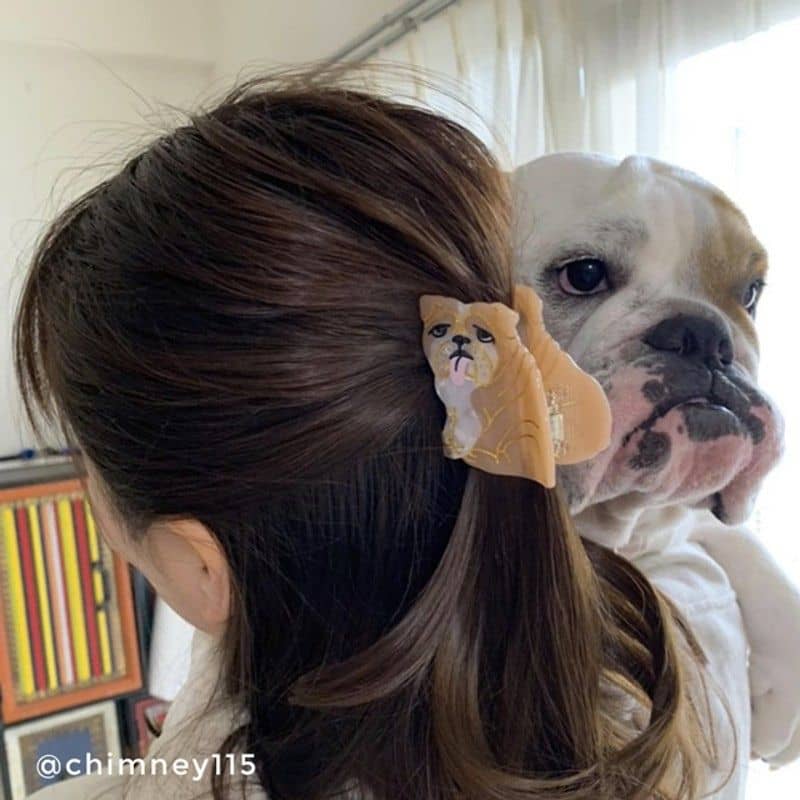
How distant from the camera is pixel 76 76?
1869 millimetres

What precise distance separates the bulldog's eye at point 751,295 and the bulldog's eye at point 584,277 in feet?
0.35

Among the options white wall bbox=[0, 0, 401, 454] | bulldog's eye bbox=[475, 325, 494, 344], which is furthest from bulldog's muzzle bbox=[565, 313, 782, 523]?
white wall bbox=[0, 0, 401, 454]

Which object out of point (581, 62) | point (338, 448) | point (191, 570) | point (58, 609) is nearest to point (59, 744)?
point (58, 609)

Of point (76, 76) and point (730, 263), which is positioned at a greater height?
point (76, 76)

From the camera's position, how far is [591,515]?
20.9 inches

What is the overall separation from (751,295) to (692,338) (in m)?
0.10

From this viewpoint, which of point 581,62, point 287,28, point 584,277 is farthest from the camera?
point 287,28

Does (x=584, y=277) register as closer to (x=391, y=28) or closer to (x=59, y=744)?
(x=391, y=28)

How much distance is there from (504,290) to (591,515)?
0.60 feet

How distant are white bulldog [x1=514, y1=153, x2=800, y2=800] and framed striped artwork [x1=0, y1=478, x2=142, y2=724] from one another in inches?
50.4

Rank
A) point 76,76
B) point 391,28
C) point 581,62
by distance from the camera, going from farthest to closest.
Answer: point 76,76
point 391,28
point 581,62

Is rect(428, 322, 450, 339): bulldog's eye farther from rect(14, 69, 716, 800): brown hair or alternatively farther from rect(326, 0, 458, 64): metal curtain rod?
rect(326, 0, 458, 64): metal curtain rod

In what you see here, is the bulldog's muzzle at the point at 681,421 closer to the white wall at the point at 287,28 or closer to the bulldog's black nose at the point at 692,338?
the bulldog's black nose at the point at 692,338

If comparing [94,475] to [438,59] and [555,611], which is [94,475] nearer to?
[555,611]
